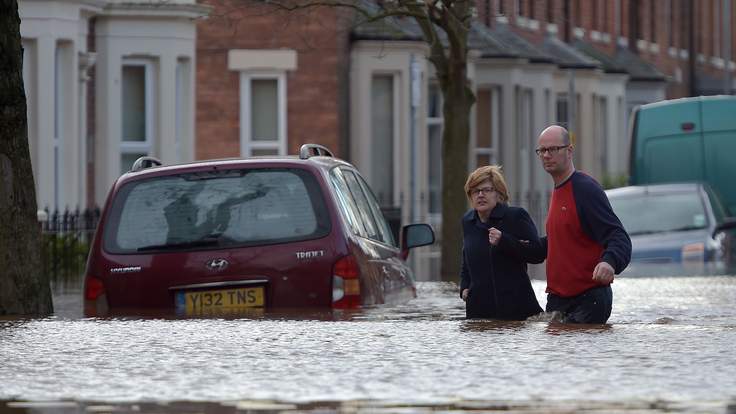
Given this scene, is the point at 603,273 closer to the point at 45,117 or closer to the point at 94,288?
the point at 94,288

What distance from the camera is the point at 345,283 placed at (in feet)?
40.6

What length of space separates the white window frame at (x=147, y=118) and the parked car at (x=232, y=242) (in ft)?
58.8

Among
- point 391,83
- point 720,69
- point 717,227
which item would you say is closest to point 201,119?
point 391,83

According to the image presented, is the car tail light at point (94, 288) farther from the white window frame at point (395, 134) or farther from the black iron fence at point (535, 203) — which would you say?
the black iron fence at point (535, 203)

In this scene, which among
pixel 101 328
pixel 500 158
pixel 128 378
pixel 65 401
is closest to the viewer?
pixel 65 401

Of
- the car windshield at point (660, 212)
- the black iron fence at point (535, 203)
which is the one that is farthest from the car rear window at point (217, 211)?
the black iron fence at point (535, 203)

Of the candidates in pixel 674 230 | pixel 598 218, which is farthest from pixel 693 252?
pixel 598 218

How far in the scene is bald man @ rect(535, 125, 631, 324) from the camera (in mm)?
10789

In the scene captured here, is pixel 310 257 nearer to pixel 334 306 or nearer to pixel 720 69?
pixel 334 306

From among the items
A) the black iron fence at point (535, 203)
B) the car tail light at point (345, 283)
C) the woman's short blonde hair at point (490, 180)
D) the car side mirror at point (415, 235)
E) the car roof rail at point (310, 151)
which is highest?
the car roof rail at point (310, 151)

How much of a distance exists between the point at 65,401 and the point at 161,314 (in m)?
4.43

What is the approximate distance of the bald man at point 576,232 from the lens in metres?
10.8

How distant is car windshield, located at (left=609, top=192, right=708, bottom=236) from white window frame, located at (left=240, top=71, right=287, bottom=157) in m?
12.3

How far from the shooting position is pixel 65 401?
8.31 meters
